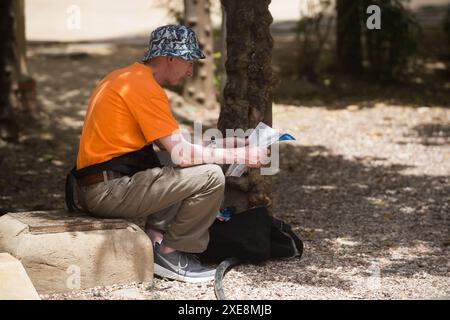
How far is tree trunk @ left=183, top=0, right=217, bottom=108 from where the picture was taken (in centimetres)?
1166

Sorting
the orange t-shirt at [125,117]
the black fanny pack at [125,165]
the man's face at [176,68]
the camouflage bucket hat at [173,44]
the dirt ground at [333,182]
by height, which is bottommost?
the dirt ground at [333,182]

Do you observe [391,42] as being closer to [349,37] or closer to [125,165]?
[349,37]

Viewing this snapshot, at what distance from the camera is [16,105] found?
35.4 feet

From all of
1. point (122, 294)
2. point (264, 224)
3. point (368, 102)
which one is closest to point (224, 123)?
point (264, 224)

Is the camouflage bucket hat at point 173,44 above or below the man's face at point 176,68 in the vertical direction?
above

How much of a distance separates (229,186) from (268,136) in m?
1.10

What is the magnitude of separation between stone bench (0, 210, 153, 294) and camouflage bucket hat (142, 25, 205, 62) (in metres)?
1.03

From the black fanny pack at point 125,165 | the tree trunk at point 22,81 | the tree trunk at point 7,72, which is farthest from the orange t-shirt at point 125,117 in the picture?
the tree trunk at point 22,81

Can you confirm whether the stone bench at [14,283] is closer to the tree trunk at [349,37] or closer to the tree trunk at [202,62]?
the tree trunk at [202,62]

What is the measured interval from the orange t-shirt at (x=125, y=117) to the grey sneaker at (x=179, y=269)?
0.71m

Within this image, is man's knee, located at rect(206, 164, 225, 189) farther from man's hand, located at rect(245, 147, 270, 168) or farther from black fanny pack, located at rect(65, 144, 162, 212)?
black fanny pack, located at rect(65, 144, 162, 212)

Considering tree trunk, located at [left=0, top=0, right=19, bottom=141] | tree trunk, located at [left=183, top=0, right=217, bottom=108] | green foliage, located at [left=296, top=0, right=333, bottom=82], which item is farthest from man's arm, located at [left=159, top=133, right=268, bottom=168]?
green foliage, located at [left=296, top=0, right=333, bottom=82]

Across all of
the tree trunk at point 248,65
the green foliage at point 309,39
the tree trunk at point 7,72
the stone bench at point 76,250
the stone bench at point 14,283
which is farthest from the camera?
the green foliage at point 309,39

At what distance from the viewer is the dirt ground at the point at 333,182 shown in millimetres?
5773
